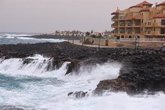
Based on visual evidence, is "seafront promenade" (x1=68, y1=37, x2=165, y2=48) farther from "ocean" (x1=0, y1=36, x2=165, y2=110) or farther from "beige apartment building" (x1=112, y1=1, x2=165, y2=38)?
"ocean" (x1=0, y1=36, x2=165, y2=110)

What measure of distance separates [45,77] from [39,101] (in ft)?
34.1

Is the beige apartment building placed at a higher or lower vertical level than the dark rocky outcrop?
higher

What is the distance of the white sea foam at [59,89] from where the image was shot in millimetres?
18609

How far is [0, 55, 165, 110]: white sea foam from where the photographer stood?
61.1 feet

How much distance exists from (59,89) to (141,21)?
37.2m

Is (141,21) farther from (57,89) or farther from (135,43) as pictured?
(57,89)

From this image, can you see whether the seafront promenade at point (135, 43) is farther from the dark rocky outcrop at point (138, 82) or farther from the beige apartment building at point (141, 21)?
the dark rocky outcrop at point (138, 82)

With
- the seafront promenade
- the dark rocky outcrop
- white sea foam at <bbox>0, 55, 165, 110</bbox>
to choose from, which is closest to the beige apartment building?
the seafront promenade

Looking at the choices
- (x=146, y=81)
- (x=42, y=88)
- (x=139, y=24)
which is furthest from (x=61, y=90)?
(x=139, y=24)

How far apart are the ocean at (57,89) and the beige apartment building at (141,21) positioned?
22.8 meters

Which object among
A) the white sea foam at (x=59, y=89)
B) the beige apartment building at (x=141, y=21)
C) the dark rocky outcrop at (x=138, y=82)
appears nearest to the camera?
the white sea foam at (x=59, y=89)

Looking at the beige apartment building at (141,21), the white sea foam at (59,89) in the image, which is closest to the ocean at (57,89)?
the white sea foam at (59,89)

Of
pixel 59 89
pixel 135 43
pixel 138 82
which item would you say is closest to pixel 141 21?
pixel 135 43

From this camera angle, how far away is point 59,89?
82.0 feet
